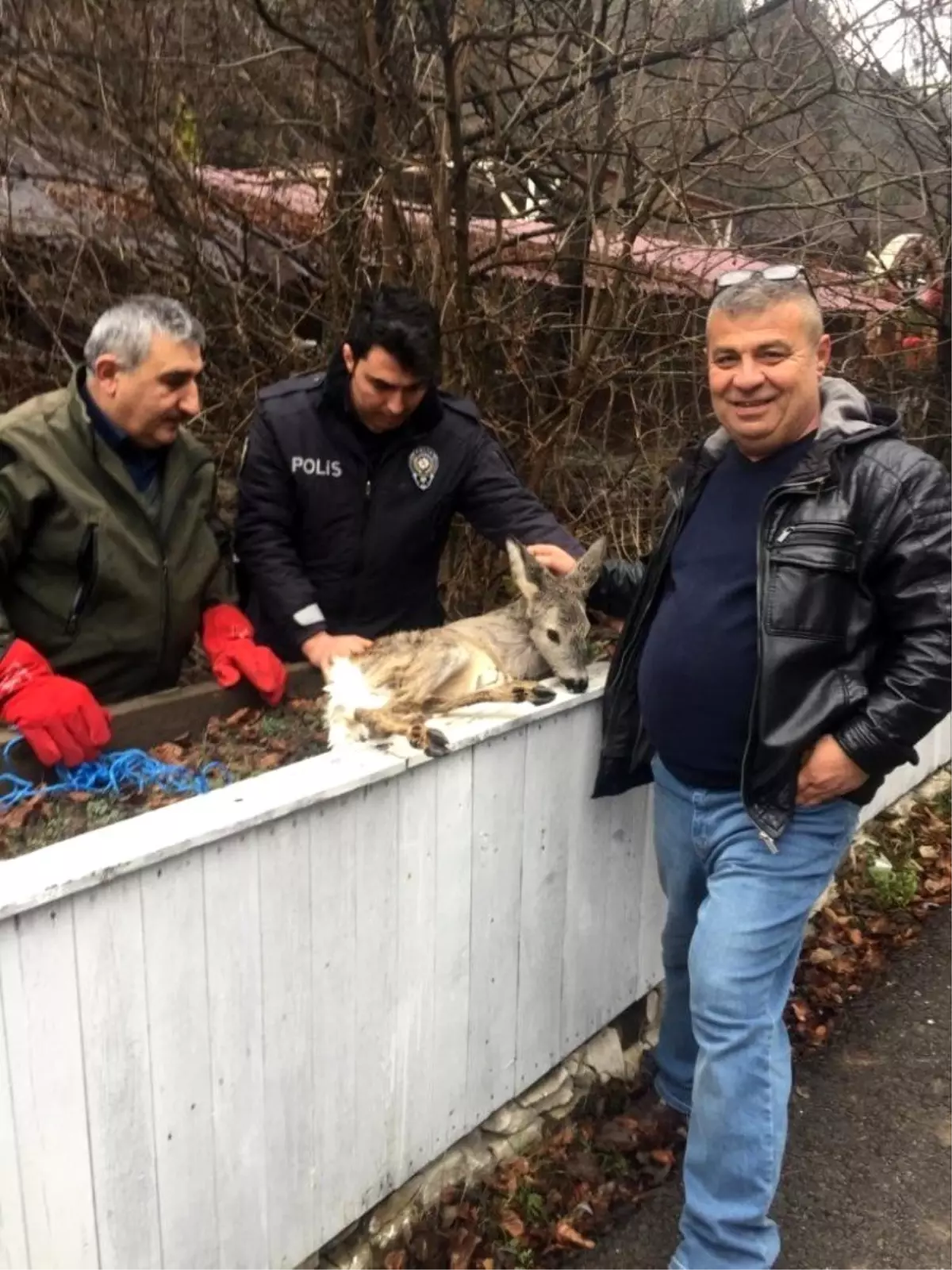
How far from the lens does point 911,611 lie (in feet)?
9.48

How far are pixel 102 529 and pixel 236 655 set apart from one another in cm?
65

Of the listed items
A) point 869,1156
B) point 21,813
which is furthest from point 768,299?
point 869,1156

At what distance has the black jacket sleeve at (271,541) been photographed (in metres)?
3.97

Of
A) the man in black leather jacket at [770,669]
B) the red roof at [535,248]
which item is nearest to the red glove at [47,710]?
the man in black leather jacket at [770,669]

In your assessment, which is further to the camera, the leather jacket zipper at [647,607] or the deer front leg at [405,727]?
the leather jacket zipper at [647,607]

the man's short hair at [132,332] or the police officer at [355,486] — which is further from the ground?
the man's short hair at [132,332]

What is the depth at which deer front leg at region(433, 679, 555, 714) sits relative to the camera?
3764 mm

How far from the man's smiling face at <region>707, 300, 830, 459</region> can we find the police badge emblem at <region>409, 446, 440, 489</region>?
52.9 inches

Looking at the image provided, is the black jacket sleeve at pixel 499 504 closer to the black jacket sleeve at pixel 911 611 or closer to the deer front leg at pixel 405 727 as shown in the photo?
A: the deer front leg at pixel 405 727

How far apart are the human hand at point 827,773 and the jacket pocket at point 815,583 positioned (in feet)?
1.00

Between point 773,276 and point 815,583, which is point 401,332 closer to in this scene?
point 773,276

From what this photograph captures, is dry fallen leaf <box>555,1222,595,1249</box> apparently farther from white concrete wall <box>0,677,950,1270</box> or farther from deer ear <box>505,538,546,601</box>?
deer ear <box>505,538,546,601</box>

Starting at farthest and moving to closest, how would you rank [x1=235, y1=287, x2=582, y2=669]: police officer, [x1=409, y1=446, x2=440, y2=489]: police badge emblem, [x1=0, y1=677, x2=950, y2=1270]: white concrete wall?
[x1=409, y1=446, x2=440, y2=489]: police badge emblem, [x1=235, y1=287, x2=582, y2=669]: police officer, [x1=0, y1=677, x2=950, y2=1270]: white concrete wall

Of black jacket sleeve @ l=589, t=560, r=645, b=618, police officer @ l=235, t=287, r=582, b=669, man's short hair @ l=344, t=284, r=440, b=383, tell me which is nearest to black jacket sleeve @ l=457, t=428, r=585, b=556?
police officer @ l=235, t=287, r=582, b=669
